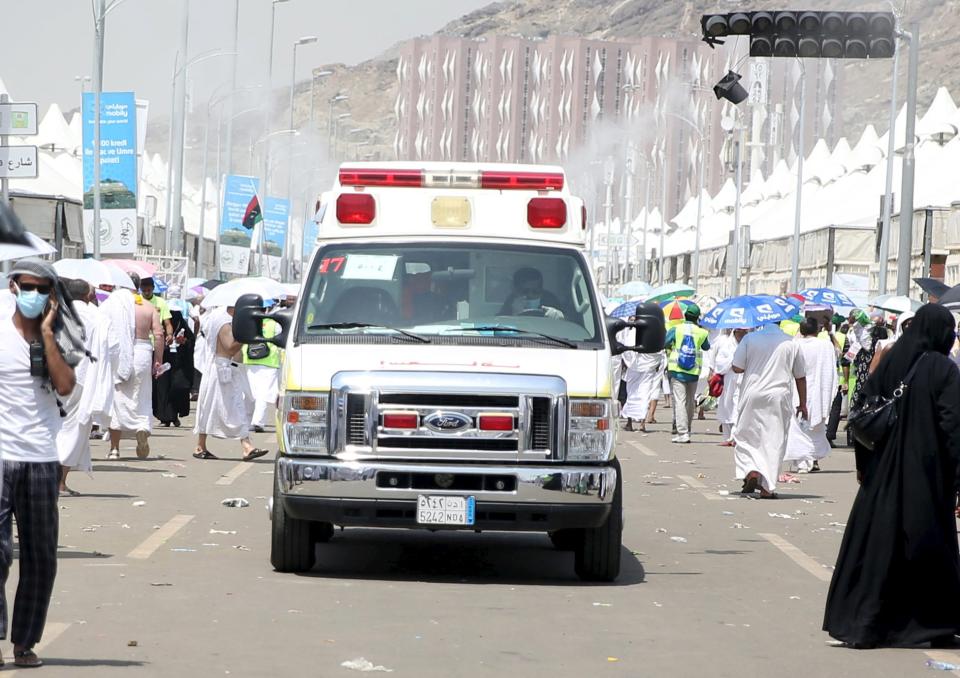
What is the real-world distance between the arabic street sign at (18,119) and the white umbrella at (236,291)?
2785mm

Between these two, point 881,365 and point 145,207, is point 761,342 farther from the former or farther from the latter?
point 145,207

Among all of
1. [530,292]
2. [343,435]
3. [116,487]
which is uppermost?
[530,292]

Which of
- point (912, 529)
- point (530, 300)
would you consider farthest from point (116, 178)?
point (912, 529)

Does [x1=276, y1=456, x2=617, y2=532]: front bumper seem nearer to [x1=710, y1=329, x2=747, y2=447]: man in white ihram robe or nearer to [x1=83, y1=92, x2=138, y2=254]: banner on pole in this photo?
[x1=710, y1=329, x2=747, y2=447]: man in white ihram robe

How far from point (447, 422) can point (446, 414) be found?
5cm

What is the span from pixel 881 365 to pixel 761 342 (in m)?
8.26

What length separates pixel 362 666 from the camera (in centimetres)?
838

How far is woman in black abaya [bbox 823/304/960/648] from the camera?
936 cm

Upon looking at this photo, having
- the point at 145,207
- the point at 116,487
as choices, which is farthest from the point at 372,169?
the point at 145,207

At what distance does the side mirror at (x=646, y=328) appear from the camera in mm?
11570

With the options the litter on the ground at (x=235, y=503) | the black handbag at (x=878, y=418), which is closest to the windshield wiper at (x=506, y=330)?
the black handbag at (x=878, y=418)

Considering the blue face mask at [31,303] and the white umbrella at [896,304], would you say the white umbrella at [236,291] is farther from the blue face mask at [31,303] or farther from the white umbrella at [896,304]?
the blue face mask at [31,303]

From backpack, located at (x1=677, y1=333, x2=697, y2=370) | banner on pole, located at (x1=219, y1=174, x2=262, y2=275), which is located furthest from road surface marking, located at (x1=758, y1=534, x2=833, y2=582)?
banner on pole, located at (x1=219, y1=174, x2=262, y2=275)

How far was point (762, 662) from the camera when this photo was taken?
888 cm
